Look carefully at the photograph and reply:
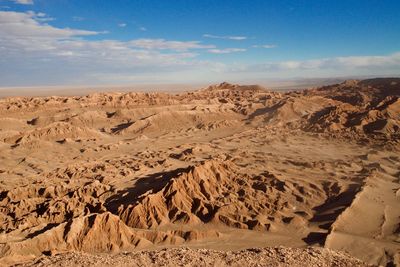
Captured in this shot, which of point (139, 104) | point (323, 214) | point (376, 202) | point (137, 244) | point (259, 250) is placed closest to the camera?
point (259, 250)

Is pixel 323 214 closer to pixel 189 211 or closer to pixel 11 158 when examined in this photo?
→ pixel 189 211

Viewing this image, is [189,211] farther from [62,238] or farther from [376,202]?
[376,202]

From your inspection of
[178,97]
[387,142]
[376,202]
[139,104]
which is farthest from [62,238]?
[178,97]

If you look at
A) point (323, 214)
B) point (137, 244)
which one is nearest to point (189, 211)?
point (137, 244)

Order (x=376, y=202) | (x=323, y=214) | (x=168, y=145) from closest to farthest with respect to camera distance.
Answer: (x=323, y=214)
(x=376, y=202)
(x=168, y=145)

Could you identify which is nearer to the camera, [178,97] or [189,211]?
[189,211]

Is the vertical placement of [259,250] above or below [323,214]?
above
